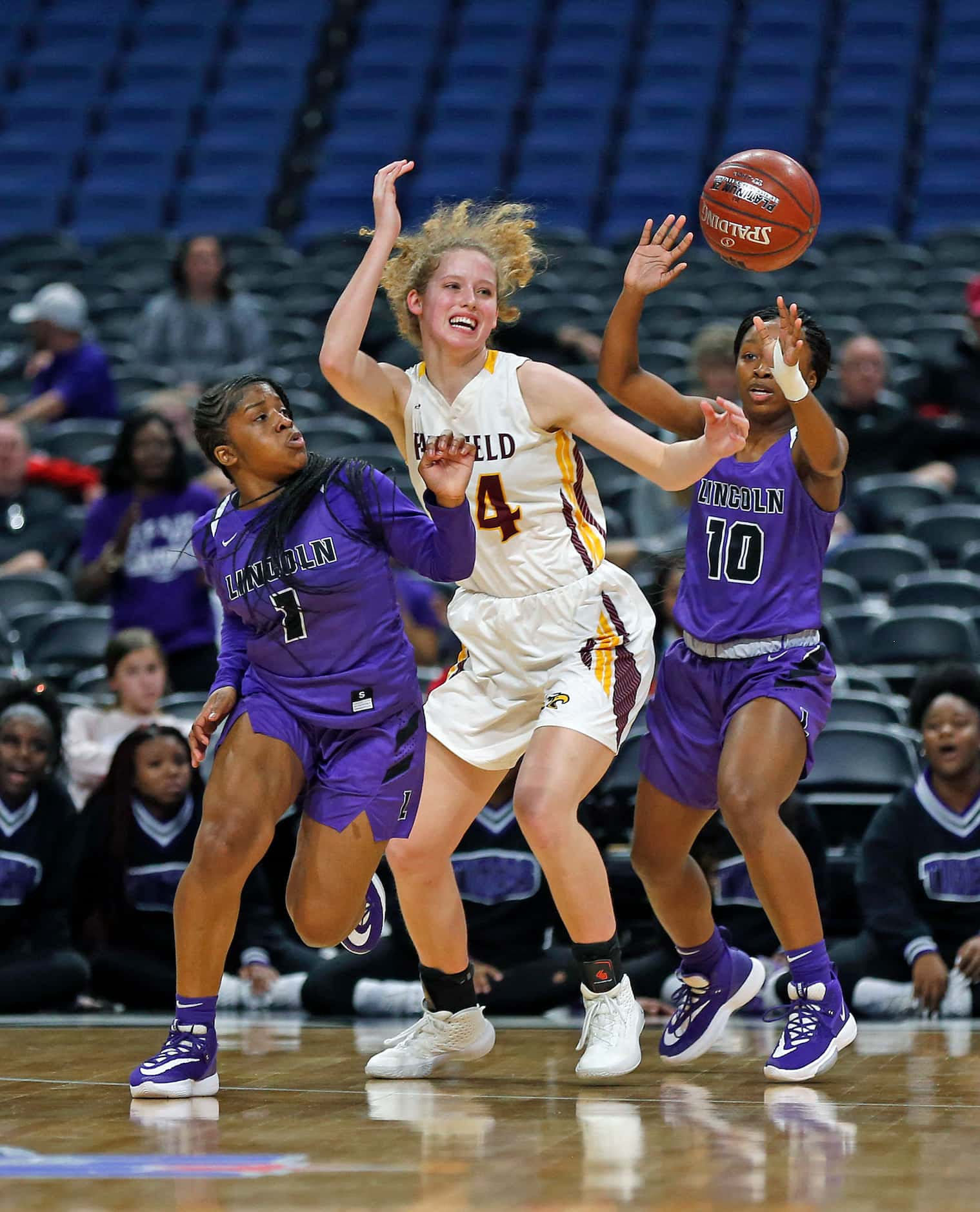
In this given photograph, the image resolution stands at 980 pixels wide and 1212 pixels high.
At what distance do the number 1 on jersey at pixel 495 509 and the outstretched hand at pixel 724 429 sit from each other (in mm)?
562

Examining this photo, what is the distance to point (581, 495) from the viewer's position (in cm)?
457

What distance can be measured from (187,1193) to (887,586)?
225 inches

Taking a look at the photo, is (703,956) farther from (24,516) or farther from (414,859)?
(24,516)

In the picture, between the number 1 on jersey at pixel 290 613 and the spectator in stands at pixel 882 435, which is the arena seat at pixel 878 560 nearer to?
the spectator in stands at pixel 882 435

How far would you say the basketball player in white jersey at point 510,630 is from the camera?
4.35 metres

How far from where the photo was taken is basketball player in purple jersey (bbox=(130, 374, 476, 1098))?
4098 mm

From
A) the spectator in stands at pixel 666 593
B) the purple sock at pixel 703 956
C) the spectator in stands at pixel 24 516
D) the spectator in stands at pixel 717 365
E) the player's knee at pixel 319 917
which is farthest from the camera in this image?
the spectator in stands at pixel 24 516

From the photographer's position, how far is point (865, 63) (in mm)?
14703

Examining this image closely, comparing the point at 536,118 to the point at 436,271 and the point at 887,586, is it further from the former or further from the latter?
the point at 436,271

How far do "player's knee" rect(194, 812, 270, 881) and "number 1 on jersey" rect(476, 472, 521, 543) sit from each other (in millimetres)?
935

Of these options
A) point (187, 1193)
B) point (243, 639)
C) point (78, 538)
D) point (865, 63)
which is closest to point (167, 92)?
point (865, 63)

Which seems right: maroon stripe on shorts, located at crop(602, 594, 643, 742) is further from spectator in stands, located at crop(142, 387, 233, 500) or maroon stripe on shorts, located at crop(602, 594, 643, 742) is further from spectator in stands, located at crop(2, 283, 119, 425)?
spectator in stands, located at crop(2, 283, 119, 425)

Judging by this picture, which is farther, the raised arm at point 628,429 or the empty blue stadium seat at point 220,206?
the empty blue stadium seat at point 220,206

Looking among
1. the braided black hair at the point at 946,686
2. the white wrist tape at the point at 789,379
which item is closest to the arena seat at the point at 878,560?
the braided black hair at the point at 946,686
